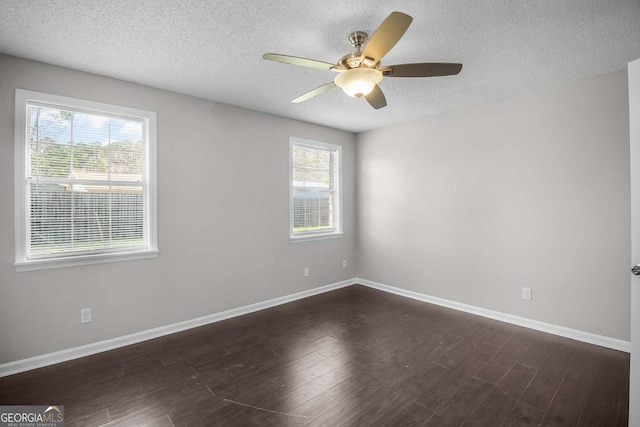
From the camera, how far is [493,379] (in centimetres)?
228

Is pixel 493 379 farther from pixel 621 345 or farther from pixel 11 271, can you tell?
pixel 11 271

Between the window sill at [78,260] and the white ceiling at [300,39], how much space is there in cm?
165

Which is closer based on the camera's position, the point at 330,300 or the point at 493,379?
the point at 493,379

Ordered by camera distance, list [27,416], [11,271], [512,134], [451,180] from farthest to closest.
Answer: [451,180] < [512,134] < [11,271] < [27,416]

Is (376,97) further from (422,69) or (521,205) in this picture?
(521,205)

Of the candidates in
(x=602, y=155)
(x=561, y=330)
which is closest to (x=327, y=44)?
(x=602, y=155)

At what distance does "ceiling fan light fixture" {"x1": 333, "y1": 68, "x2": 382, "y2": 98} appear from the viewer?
74.9 inches

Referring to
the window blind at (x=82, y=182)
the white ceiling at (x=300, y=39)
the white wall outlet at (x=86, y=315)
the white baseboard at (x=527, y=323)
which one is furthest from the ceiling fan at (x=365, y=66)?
the white baseboard at (x=527, y=323)

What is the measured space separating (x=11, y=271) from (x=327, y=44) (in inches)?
121

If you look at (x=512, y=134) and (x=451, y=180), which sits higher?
(x=512, y=134)

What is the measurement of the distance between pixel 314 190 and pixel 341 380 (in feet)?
9.34

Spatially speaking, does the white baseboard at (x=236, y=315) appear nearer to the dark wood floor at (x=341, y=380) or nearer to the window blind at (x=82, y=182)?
the dark wood floor at (x=341, y=380)

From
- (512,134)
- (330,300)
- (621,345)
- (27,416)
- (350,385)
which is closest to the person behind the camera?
(27,416)

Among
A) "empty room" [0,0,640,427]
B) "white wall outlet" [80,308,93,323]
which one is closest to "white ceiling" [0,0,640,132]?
"empty room" [0,0,640,427]
